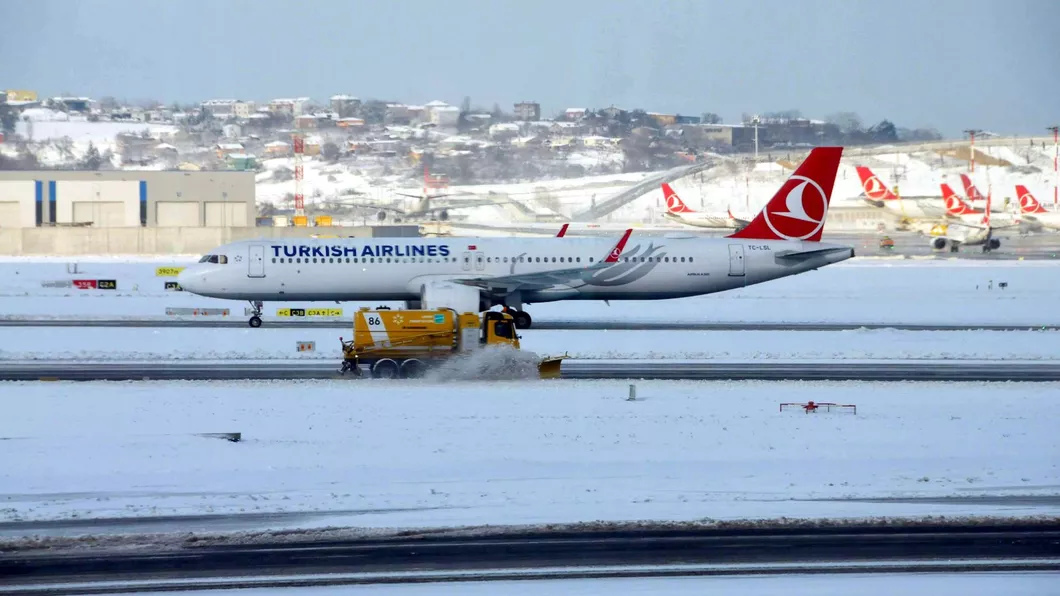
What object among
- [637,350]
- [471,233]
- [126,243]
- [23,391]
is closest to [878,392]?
[637,350]

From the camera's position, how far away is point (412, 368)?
33750mm

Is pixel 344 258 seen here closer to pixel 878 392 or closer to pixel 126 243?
pixel 878 392

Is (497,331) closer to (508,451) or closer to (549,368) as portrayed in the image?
(549,368)

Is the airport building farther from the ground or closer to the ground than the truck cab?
farther from the ground

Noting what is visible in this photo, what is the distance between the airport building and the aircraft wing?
7451cm

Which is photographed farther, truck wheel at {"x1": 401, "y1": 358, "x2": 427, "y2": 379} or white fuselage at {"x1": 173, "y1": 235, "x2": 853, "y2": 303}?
white fuselage at {"x1": 173, "y1": 235, "x2": 853, "y2": 303}

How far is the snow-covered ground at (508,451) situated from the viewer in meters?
19.8

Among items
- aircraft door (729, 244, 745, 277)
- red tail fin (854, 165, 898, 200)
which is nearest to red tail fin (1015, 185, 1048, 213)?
red tail fin (854, 165, 898, 200)

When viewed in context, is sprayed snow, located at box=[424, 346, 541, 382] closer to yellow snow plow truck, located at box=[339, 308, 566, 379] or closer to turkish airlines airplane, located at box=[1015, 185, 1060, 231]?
yellow snow plow truck, located at box=[339, 308, 566, 379]

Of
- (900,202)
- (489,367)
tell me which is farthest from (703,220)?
(489,367)

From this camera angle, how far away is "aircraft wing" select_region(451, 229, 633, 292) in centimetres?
4912

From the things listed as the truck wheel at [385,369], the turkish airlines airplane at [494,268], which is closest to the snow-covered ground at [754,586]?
the truck wheel at [385,369]

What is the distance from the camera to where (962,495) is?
2081cm

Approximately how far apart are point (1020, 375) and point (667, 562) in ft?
75.5
